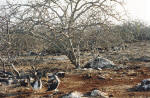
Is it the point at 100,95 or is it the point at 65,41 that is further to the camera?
the point at 65,41

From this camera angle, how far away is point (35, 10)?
1147cm

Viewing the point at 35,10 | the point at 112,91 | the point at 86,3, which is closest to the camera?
the point at 112,91

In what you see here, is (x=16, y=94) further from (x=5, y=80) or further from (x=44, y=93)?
(x=5, y=80)

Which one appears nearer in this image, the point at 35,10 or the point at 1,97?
the point at 1,97

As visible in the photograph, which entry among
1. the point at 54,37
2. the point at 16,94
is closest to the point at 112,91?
the point at 16,94

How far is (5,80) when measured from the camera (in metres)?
10.1

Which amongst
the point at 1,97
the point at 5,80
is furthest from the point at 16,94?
the point at 5,80

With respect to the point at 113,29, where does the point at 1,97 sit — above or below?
below

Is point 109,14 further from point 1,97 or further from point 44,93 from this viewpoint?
point 1,97

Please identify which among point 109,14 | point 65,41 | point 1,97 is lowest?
point 1,97

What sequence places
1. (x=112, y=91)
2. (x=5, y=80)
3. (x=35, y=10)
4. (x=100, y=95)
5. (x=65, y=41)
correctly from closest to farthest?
(x=100, y=95) → (x=112, y=91) → (x=5, y=80) → (x=35, y=10) → (x=65, y=41)

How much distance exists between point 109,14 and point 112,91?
4.39 meters

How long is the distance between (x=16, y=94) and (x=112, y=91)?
278 cm

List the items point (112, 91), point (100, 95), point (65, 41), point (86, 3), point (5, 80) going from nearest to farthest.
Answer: point (100, 95) → point (112, 91) → point (5, 80) → point (86, 3) → point (65, 41)
